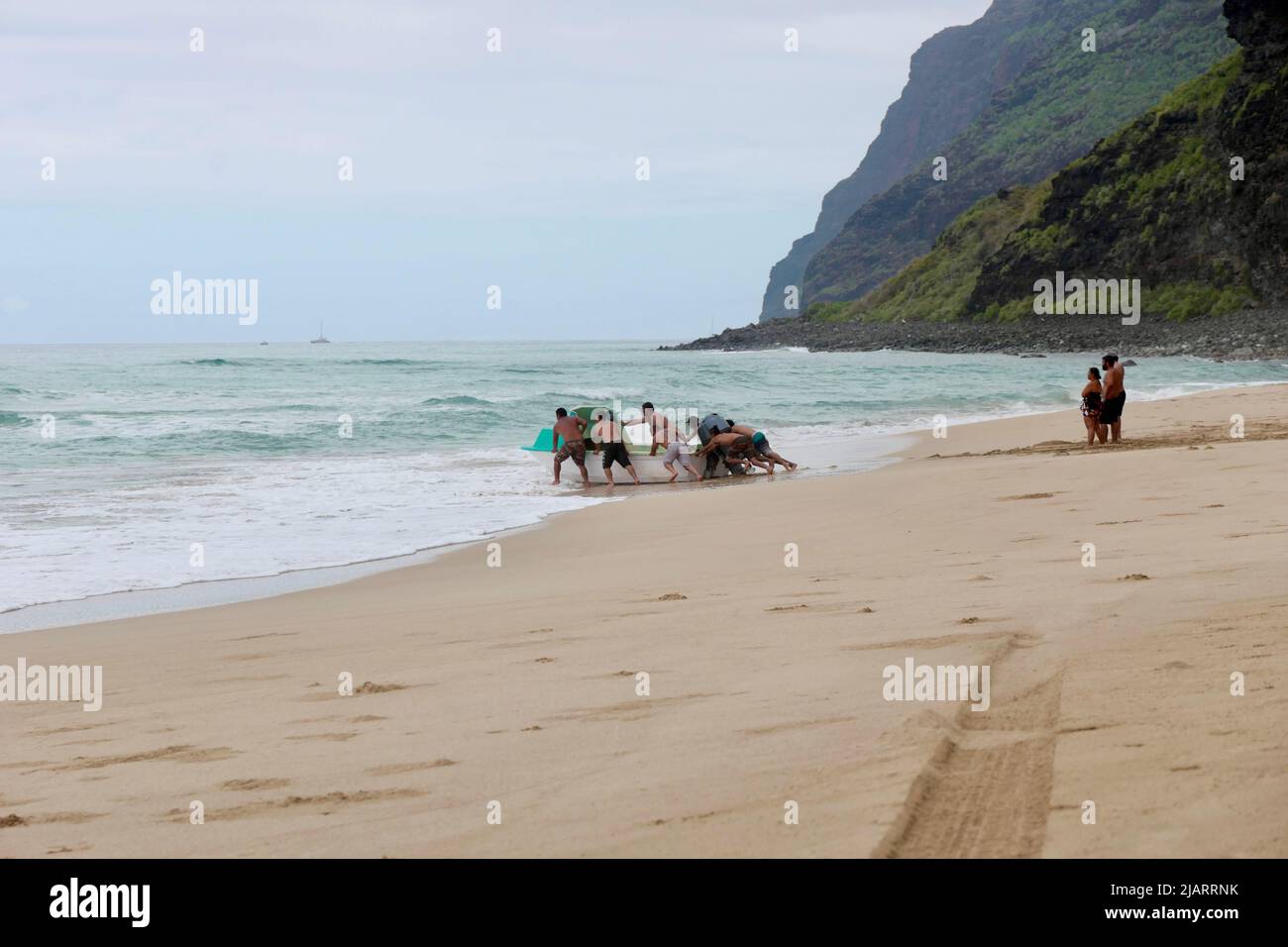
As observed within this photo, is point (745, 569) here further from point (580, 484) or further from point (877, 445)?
point (877, 445)

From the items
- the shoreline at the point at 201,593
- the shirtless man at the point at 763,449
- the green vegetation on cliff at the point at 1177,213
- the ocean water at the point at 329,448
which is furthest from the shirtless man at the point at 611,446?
the green vegetation on cliff at the point at 1177,213

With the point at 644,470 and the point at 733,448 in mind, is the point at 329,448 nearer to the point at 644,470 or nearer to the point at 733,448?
the point at 644,470

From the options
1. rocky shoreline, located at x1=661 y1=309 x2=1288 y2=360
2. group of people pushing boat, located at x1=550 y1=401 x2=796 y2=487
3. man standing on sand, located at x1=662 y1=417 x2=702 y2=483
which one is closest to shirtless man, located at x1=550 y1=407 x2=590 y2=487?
group of people pushing boat, located at x1=550 y1=401 x2=796 y2=487

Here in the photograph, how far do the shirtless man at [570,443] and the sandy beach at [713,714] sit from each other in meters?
9.35

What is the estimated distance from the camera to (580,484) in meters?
18.6

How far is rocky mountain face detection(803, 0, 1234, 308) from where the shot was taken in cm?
13350

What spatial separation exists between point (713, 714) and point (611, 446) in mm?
14514

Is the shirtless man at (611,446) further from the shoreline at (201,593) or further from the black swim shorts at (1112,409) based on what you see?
the black swim shorts at (1112,409)

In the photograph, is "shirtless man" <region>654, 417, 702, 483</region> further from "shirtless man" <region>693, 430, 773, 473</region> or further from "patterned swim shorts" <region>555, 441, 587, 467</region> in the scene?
"patterned swim shorts" <region>555, 441, 587, 467</region>

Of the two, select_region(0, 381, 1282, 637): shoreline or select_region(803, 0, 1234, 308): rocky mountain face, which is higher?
select_region(803, 0, 1234, 308): rocky mountain face

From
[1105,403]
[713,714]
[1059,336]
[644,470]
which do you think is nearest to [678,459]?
[644,470]

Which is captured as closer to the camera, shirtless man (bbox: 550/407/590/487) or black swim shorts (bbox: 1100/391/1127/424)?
black swim shorts (bbox: 1100/391/1127/424)

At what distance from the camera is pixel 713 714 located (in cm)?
422
